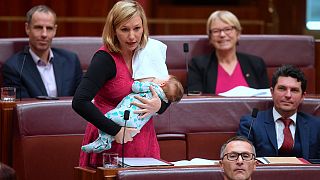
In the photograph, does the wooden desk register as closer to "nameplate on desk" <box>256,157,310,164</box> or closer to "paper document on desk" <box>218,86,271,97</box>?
"nameplate on desk" <box>256,157,310,164</box>

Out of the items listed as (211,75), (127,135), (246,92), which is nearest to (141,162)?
(127,135)

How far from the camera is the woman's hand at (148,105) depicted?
2131mm

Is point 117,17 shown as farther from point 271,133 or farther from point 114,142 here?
point 271,133

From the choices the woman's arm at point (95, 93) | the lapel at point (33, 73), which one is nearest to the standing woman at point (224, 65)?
the lapel at point (33, 73)

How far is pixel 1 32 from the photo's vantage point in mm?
4625

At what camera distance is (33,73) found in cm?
310

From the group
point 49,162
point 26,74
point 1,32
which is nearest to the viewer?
point 49,162

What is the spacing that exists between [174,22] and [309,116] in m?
2.31

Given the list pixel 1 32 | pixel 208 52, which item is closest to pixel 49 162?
pixel 208 52

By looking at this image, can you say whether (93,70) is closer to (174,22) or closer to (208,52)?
(208,52)

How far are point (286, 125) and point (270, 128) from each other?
6cm

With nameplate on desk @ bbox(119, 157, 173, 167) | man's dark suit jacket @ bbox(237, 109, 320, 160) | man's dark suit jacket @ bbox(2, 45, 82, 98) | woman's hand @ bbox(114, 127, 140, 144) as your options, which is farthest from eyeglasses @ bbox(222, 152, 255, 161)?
man's dark suit jacket @ bbox(2, 45, 82, 98)

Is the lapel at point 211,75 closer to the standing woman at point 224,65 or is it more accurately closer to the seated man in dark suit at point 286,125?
the standing woman at point 224,65

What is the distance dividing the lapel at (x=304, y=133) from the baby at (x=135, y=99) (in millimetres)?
614
